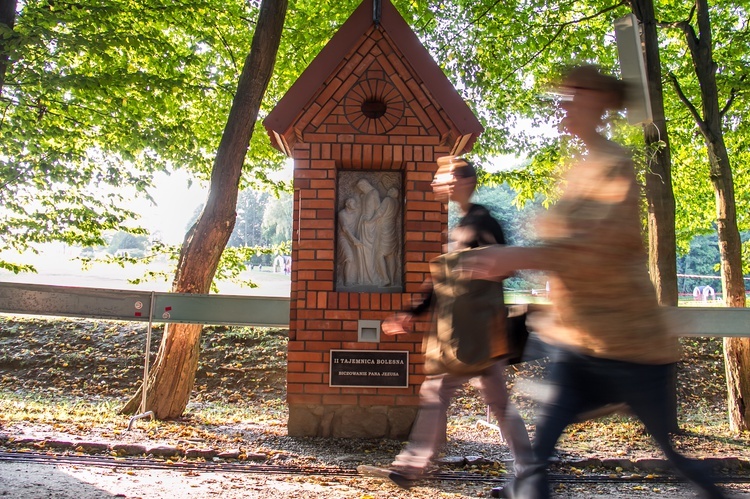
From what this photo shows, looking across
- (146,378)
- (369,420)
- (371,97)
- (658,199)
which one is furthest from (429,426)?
(658,199)

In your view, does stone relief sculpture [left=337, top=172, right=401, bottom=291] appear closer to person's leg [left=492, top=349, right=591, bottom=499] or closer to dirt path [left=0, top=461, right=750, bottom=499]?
dirt path [left=0, top=461, right=750, bottom=499]

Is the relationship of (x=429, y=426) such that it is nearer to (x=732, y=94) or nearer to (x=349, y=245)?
(x=349, y=245)

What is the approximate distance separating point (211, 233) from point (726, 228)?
7.41m

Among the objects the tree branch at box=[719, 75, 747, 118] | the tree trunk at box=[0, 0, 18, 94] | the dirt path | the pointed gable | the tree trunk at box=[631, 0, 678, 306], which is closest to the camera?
the dirt path

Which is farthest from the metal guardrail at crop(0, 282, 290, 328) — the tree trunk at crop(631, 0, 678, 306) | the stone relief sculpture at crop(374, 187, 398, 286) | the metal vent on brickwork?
the tree trunk at crop(631, 0, 678, 306)

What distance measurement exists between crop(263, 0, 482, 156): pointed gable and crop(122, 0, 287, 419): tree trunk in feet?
7.11

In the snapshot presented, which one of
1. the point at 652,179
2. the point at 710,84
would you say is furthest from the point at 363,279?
the point at 710,84

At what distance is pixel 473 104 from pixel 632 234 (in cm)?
1215

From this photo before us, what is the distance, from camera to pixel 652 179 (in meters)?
8.97

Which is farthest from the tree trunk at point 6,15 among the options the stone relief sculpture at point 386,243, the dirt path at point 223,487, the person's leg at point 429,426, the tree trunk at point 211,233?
the person's leg at point 429,426

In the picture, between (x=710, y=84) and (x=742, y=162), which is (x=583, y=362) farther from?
(x=742, y=162)

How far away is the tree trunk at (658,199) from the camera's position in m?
8.80

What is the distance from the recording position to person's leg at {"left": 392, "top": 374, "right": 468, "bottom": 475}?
12.2 ft

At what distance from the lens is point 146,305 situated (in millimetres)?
7777
